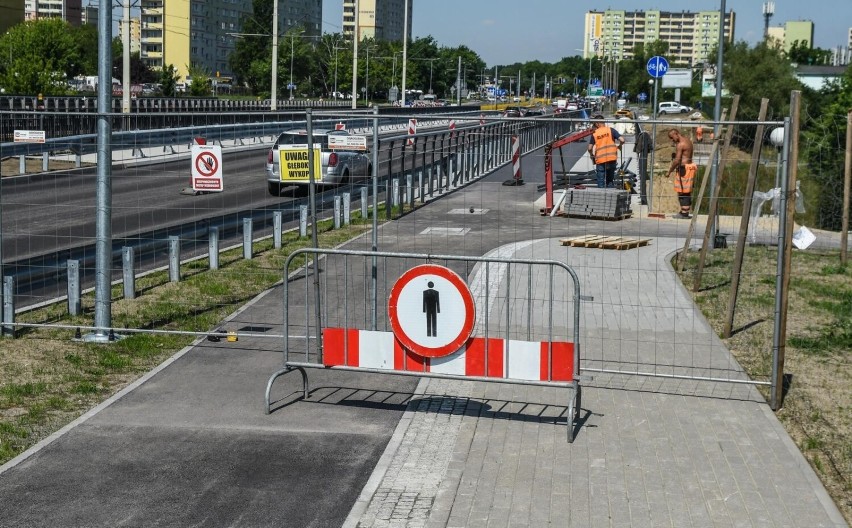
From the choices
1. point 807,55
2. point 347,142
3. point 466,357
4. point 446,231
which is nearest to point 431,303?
point 466,357

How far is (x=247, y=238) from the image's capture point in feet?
50.4

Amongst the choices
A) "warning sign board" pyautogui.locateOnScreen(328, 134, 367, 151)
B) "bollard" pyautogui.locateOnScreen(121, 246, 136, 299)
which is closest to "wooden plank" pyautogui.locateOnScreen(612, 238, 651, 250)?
"warning sign board" pyautogui.locateOnScreen(328, 134, 367, 151)

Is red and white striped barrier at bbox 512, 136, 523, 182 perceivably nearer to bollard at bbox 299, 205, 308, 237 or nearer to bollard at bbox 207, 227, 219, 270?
bollard at bbox 299, 205, 308, 237

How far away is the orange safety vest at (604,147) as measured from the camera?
71.4 feet

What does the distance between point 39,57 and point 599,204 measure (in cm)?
6152

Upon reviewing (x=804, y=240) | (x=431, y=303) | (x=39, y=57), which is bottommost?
(x=431, y=303)

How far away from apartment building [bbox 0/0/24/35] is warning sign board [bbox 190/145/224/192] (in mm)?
85165

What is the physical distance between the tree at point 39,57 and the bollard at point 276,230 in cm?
5268

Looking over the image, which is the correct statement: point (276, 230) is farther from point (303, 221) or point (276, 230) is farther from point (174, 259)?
point (174, 259)

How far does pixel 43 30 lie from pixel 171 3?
43.4 meters

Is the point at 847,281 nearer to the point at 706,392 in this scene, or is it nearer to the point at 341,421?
the point at 706,392

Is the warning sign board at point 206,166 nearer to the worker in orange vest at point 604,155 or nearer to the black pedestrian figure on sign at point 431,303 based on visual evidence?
the black pedestrian figure on sign at point 431,303

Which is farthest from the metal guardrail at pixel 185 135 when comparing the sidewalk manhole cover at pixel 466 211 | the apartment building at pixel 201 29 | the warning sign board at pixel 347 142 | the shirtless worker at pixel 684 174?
the apartment building at pixel 201 29

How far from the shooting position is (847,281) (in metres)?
15.9
